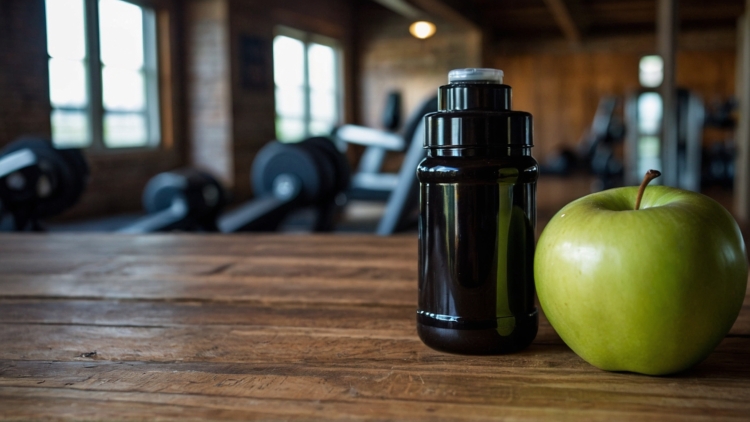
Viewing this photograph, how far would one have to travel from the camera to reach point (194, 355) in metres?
0.58

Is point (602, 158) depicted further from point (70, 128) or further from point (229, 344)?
point (229, 344)

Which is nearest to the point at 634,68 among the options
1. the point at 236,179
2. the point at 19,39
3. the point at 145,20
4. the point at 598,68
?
the point at 598,68

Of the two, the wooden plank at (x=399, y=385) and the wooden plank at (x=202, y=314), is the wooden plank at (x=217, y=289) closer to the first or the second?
the wooden plank at (x=202, y=314)

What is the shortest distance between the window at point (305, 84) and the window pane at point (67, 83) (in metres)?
2.89

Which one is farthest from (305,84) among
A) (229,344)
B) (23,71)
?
(229,344)

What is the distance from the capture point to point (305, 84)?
30.0 ft

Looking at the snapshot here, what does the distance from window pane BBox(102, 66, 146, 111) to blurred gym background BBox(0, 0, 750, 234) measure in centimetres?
2

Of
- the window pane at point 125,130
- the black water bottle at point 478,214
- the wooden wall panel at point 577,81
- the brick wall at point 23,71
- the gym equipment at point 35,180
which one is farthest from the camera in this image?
the wooden wall panel at point 577,81

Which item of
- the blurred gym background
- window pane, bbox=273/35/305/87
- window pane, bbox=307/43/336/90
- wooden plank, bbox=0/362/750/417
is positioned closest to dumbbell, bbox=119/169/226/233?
the blurred gym background

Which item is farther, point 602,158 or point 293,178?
point 602,158

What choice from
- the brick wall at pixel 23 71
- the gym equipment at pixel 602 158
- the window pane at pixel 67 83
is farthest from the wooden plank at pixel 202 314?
the gym equipment at pixel 602 158

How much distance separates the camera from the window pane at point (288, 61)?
8430 millimetres

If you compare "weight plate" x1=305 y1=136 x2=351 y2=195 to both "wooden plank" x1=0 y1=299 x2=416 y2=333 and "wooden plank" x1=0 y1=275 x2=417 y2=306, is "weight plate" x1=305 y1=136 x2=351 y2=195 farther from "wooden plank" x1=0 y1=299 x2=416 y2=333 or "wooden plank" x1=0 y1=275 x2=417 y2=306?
"wooden plank" x1=0 y1=299 x2=416 y2=333

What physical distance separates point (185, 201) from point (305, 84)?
5.44 m
